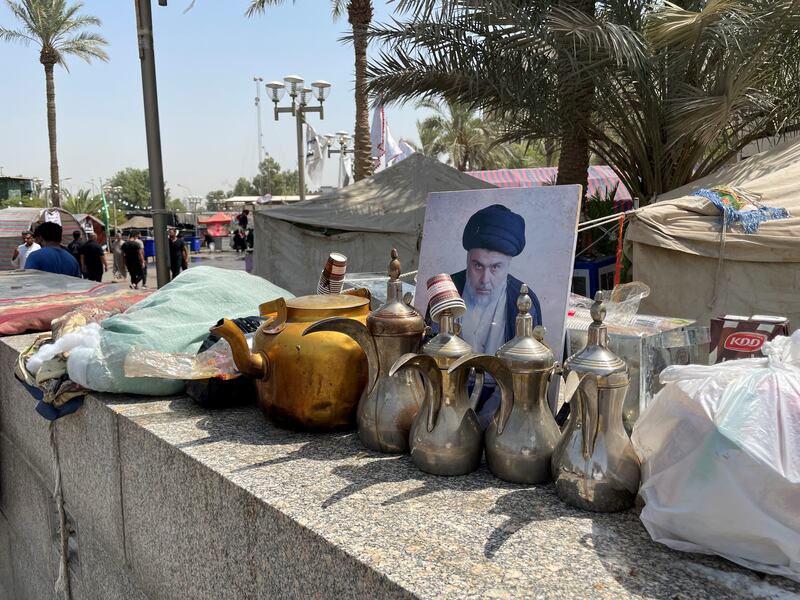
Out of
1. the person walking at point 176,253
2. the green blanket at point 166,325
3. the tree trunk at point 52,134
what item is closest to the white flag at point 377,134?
the person walking at point 176,253

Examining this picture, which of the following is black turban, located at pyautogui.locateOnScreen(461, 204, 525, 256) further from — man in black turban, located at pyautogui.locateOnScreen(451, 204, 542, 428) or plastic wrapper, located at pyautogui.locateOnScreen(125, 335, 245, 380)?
plastic wrapper, located at pyautogui.locateOnScreen(125, 335, 245, 380)

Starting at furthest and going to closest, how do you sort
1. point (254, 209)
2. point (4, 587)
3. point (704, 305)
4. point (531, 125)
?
point (254, 209)
point (531, 125)
point (704, 305)
point (4, 587)

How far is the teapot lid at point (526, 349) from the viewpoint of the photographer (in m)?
1.27

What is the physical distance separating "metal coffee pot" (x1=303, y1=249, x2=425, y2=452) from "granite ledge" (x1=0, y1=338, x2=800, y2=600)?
2.3 inches

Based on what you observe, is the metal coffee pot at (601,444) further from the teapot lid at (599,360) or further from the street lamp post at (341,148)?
the street lamp post at (341,148)

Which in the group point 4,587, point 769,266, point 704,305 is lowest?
point 4,587

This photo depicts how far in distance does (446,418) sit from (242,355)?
23.1 inches

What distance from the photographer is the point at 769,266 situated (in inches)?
181

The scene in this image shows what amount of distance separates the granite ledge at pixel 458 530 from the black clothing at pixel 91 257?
11353mm

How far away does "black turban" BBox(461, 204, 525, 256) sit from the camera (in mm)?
1669

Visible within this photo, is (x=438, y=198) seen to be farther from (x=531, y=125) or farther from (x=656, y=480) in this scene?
(x=531, y=125)

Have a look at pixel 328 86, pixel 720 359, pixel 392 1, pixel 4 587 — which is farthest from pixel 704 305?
pixel 328 86

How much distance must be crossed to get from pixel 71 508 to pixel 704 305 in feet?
14.6

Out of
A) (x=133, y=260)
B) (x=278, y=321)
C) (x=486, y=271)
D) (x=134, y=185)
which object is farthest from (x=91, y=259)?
(x=134, y=185)
